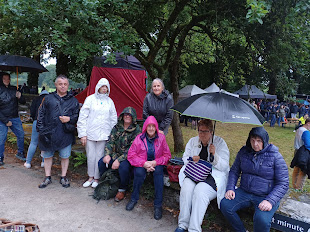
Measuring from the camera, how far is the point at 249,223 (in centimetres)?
307

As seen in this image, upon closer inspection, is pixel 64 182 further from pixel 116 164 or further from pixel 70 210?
pixel 116 164

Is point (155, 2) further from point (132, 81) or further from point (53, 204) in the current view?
point (53, 204)

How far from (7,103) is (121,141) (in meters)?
2.85

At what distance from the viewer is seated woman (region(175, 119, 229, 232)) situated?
2.98 metres

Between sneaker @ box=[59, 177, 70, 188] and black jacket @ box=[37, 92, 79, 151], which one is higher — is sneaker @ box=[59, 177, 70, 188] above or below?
below

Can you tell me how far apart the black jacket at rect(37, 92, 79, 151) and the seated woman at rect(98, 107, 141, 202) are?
30.4 inches

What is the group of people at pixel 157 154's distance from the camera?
2.90m

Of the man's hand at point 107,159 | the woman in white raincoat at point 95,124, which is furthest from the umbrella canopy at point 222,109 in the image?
the woman in white raincoat at point 95,124

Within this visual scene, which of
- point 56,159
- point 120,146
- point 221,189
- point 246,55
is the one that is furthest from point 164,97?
point 56,159

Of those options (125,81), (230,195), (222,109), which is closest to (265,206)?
(230,195)

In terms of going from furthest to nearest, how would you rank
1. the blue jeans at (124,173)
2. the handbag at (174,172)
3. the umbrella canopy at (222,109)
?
the blue jeans at (124,173)
the handbag at (174,172)
the umbrella canopy at (222,109)

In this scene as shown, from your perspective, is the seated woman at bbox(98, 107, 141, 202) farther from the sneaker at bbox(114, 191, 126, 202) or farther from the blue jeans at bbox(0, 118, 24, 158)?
the blue jeans at bbox(0, 118, 24, 158)

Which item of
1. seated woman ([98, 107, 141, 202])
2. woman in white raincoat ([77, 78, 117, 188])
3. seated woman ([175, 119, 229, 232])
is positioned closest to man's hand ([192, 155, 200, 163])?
seated woman ([175, 119, 229, 232])

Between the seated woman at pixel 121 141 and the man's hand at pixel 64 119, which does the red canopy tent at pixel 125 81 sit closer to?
the man's hand at pixel 64 119
